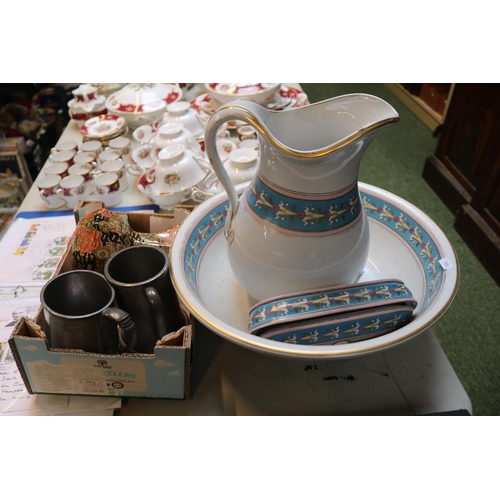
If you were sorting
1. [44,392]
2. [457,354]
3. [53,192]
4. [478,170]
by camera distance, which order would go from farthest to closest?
[478,170] → [457,354] → [53,192] → [44,392]

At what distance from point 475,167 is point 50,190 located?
5.19ft

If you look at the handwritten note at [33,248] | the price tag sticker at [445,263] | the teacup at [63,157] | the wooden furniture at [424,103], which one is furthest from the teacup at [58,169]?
the wooden furniture at [424,103]

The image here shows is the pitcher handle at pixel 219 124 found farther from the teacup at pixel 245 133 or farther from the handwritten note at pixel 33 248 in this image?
the teacup at pixel 245 133

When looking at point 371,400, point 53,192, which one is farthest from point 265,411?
point 53,192

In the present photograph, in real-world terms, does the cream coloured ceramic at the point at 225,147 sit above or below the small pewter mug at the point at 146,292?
below

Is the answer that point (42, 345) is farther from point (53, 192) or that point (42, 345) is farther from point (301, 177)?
point (53, 192)

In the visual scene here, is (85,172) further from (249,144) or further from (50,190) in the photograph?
(249,144)

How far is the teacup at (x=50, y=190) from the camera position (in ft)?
3.51

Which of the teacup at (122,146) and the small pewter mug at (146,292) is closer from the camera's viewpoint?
the small pewter mug at (146,292)

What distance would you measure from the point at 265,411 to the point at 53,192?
74 centimetres

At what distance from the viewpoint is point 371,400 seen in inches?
26.7

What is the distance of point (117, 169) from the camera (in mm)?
1115

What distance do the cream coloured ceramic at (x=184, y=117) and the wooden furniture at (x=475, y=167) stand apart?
43.3 inches

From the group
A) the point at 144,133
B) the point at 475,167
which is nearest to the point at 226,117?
the point at 144,133
